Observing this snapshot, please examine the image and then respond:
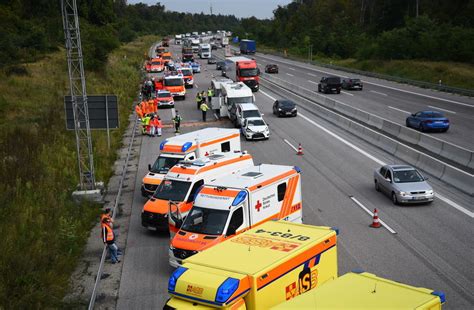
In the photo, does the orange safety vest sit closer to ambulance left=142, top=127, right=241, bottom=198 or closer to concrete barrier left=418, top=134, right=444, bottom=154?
ambulance left=142, top=127, right=241, bottom=198

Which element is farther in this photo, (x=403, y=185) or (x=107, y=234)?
(x=403, y=185)

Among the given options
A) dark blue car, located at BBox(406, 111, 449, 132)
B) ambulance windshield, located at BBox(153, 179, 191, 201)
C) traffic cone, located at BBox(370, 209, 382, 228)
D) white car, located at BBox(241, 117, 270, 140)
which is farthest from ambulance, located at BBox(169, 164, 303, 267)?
dark blue car, located at BBox(406, 111, 449, 132)

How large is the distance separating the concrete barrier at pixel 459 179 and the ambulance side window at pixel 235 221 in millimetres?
11035

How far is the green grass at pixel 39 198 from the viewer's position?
14.9 m

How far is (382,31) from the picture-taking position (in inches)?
4318

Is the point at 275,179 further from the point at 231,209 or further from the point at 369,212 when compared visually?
the point at 369,212

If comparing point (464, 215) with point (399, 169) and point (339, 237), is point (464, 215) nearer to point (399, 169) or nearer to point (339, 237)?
point (399, 169)

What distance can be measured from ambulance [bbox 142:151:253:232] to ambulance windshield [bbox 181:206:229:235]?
1.72m

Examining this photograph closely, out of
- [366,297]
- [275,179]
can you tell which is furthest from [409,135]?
[366,297]

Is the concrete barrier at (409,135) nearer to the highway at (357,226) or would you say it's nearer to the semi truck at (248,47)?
the highway at (357,226)

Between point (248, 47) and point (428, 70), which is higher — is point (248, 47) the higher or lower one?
the higher one

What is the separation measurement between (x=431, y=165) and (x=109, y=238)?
15.7 meters

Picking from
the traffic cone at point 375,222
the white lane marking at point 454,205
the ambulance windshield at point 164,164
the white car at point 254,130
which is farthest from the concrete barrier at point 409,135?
the ambulance windshield at point 164,164

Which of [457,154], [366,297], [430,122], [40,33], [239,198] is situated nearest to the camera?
[366,297]
